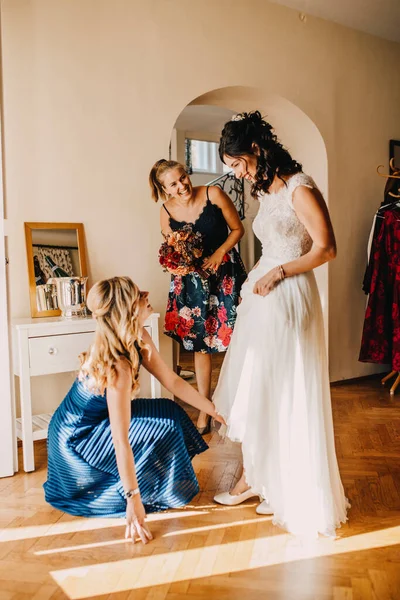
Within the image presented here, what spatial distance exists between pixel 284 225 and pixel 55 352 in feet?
4.30

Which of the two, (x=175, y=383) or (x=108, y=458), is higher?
(x=175, y=383)

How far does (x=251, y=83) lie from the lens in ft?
13.3

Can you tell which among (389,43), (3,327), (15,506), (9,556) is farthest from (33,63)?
(389,43)

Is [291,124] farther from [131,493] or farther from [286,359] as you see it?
[131,493]

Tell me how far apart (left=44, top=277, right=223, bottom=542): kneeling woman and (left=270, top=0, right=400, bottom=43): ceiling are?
9.60 ft

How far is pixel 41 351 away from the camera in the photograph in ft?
9.36

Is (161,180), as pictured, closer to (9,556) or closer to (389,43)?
(9,556)

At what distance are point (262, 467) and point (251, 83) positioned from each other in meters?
2.77

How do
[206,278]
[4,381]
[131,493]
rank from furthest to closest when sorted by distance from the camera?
[206,278], [4,381], [131,493]

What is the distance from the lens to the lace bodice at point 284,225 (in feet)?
7.15

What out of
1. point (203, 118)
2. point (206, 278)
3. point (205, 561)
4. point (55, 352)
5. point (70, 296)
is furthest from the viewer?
point (203, 118)

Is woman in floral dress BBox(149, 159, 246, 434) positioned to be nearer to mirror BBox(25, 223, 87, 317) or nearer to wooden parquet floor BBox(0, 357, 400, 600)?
mirror BBox(25, 223, 87, 317)

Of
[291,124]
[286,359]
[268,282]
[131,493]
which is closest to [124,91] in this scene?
[291,124]

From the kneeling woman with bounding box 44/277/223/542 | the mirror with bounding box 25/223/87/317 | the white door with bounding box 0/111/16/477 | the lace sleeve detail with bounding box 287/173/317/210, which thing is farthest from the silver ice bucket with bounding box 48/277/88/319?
the lace sleeve detail with bounding box 287/173/317/210
